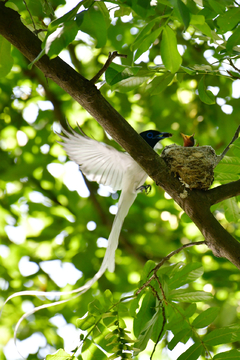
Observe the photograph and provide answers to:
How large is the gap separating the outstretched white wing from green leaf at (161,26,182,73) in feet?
3.81

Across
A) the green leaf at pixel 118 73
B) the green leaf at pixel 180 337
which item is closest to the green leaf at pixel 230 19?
the green leaf at pixel 118 73

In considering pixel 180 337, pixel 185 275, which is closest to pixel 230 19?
pixel 185 275

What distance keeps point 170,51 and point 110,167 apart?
1.61 meters

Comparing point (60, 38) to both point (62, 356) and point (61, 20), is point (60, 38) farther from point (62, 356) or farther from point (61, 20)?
point (62, 356)

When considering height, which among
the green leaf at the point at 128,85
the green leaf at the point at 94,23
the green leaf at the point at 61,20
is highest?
the green leaf at the point at 61,20

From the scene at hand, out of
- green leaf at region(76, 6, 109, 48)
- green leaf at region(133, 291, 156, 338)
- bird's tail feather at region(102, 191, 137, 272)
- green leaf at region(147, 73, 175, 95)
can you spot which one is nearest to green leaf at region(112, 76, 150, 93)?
green leaf at region(147, 73, 175, 95)

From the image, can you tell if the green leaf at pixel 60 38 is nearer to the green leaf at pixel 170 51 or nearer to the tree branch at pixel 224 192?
the green leaf at pixel 170 51

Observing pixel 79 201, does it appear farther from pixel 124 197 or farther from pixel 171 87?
pixel 171 87

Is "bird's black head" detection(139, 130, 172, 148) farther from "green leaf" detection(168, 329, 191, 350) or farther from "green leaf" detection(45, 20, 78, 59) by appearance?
"green leaf" detection(45, 20, 78, 59)

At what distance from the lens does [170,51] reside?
1.80 m

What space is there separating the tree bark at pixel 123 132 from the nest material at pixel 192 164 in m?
0.14

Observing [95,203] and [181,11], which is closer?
[181,11]

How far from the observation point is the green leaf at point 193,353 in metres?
1.87

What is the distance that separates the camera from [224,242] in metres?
1.99
